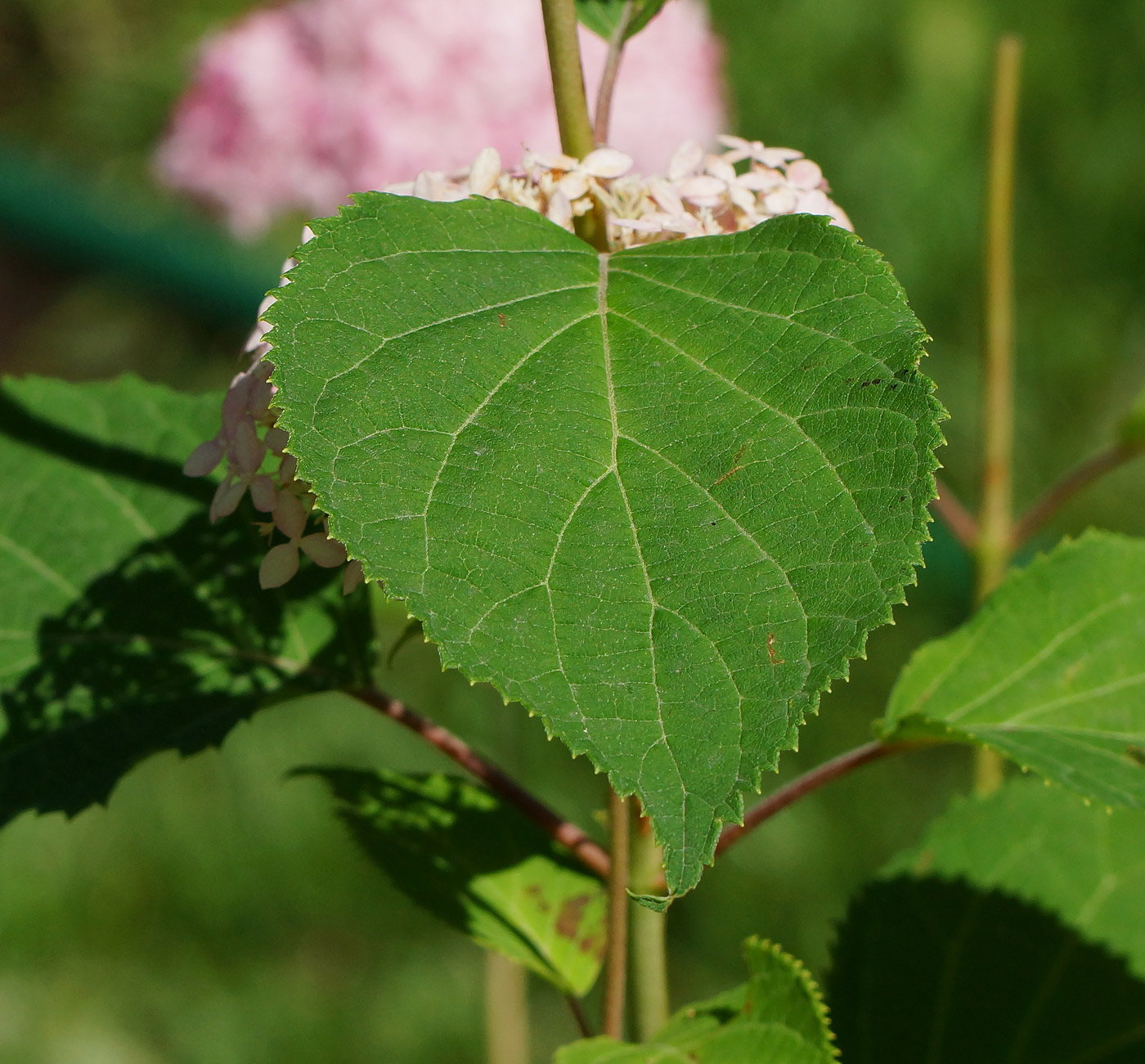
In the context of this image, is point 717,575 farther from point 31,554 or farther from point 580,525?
point 31,554

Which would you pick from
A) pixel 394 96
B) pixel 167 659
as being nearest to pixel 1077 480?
pixel 167 659

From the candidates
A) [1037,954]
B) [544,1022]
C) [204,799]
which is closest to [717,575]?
[1037,954]

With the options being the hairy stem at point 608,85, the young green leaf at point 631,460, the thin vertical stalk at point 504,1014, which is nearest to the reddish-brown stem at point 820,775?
the young green leaf at point 631,460

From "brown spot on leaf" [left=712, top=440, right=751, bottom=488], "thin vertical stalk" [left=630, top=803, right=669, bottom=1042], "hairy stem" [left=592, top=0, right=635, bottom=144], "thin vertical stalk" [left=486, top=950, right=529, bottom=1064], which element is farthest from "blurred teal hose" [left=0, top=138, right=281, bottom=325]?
"brown spot on leaf" [left=712, top=440, right=751, bottom=488]

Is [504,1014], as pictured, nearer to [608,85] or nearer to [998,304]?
[998,304]

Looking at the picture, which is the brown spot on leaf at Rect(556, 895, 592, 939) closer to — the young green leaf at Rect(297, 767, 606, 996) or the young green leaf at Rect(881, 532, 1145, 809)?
the young green leaf at Rect(297, 767, 606, 996)
